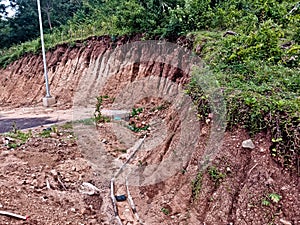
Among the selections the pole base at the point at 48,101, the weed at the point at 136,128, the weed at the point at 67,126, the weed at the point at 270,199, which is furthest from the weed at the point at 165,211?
the pole base at the point at 48,101

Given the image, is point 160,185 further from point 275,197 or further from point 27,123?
point 27,123

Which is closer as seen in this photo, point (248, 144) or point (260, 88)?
point (248, 144)

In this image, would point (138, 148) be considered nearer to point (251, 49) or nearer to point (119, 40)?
point (251, 49)

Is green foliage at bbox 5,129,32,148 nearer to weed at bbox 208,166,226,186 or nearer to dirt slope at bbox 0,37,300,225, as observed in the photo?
dirt slope at bbox 0,37,300,225

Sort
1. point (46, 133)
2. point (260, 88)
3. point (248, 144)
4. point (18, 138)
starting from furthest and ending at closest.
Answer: point (46, 133)
point (18, 138)
point (260, 88)
point (248, 144)

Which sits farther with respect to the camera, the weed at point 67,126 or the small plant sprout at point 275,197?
the weed at point 67,126

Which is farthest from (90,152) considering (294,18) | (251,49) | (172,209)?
(294,18)

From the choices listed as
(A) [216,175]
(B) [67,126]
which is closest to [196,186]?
(A) [216,175]

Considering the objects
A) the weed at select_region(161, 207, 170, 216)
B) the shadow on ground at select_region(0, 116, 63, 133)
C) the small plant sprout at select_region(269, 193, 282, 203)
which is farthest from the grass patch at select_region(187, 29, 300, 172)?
the shadow on ground at select_region(0, 116, 63, 133)

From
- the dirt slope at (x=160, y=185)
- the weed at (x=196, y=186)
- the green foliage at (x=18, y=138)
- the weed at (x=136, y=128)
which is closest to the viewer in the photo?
the dirt slope at (x=160, y=185)

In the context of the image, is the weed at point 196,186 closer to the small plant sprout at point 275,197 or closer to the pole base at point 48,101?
the small plant sprout at point 275,197

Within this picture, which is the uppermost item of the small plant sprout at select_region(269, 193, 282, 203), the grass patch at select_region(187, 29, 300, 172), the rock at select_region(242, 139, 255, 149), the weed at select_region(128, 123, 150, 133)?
the grass patch at select_region(187, 29, 300, 172)

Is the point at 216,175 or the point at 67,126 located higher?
the point at 216,175

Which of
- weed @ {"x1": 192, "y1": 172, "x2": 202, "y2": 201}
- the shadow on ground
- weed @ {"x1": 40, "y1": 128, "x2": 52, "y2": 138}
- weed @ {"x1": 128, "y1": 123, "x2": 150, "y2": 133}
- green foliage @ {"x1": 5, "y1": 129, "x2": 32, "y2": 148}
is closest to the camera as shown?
weed @ {"x1": 192, "y1": 172, "x2": 202, "y2": 201}
